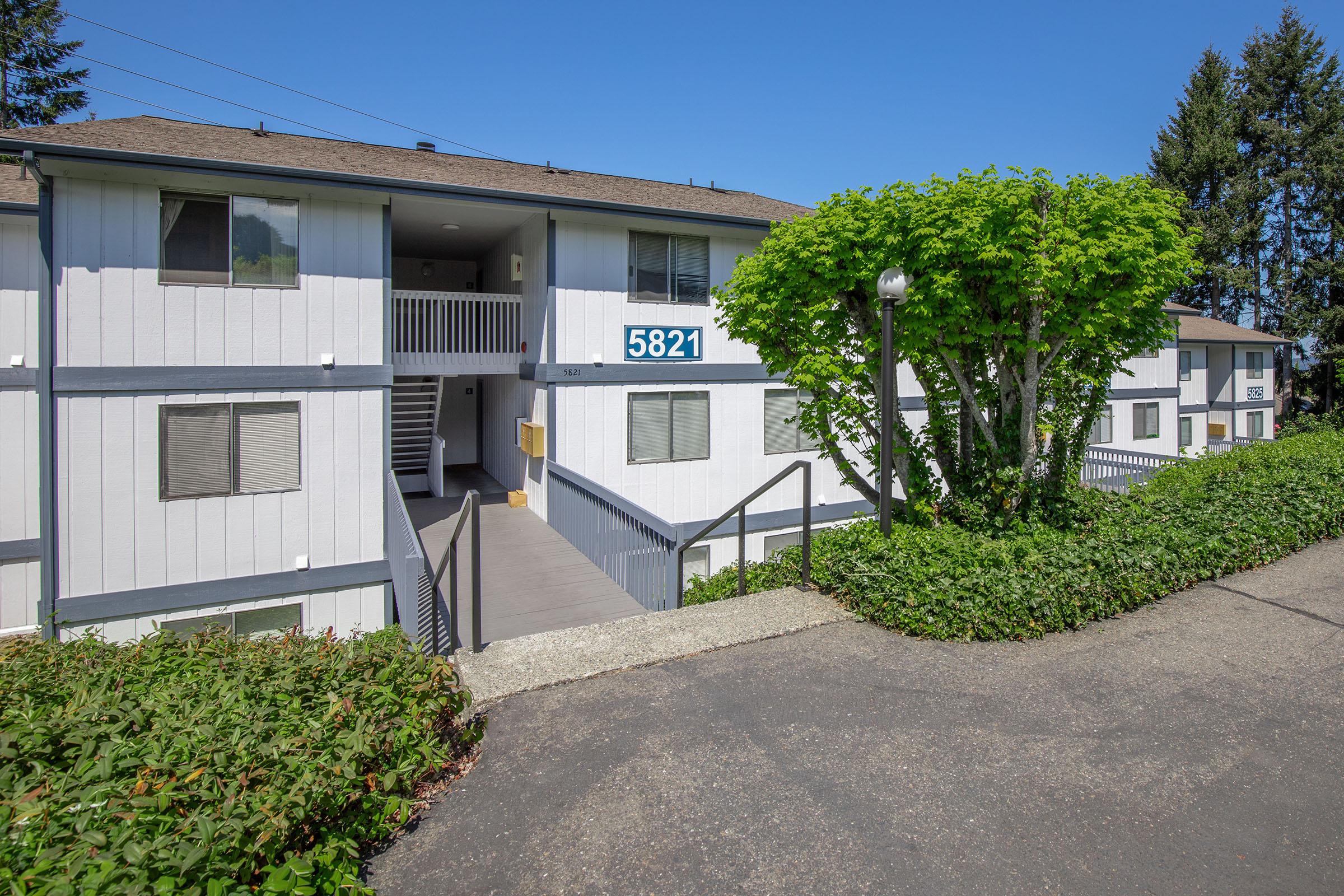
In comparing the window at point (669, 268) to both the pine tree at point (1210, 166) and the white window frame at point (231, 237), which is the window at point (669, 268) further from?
the pine tree at point (1210, 166)

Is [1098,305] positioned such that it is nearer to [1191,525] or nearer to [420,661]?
[1191,525]

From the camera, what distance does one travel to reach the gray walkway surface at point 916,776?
3369 mm

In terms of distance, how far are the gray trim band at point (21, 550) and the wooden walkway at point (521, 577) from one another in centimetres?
569

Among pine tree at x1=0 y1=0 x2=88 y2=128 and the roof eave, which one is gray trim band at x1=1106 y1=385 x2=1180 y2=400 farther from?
pine tree at x1=0 y1=0 x2=88 y2=128

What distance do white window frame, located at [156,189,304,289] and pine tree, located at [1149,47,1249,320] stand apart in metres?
45.1

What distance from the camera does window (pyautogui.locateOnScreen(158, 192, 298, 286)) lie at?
9883mm

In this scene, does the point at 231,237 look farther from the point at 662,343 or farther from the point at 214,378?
the point at 662,343

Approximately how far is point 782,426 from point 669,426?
254 cm

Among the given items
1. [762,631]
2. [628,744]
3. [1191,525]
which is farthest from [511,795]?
[1191,525]

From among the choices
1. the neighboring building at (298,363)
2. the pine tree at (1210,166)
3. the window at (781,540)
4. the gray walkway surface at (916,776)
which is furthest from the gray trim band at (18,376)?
the pine tree at (1210,166)

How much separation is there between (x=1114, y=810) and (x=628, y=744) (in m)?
2.60

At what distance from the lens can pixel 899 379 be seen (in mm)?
15430

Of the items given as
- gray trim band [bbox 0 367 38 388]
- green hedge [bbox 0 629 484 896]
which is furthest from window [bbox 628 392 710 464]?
gray trim band [bbox 0 367 38 388]

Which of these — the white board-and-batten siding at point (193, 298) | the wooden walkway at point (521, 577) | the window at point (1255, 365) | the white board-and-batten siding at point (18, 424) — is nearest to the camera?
the wooden walkway at point (521, 577)
